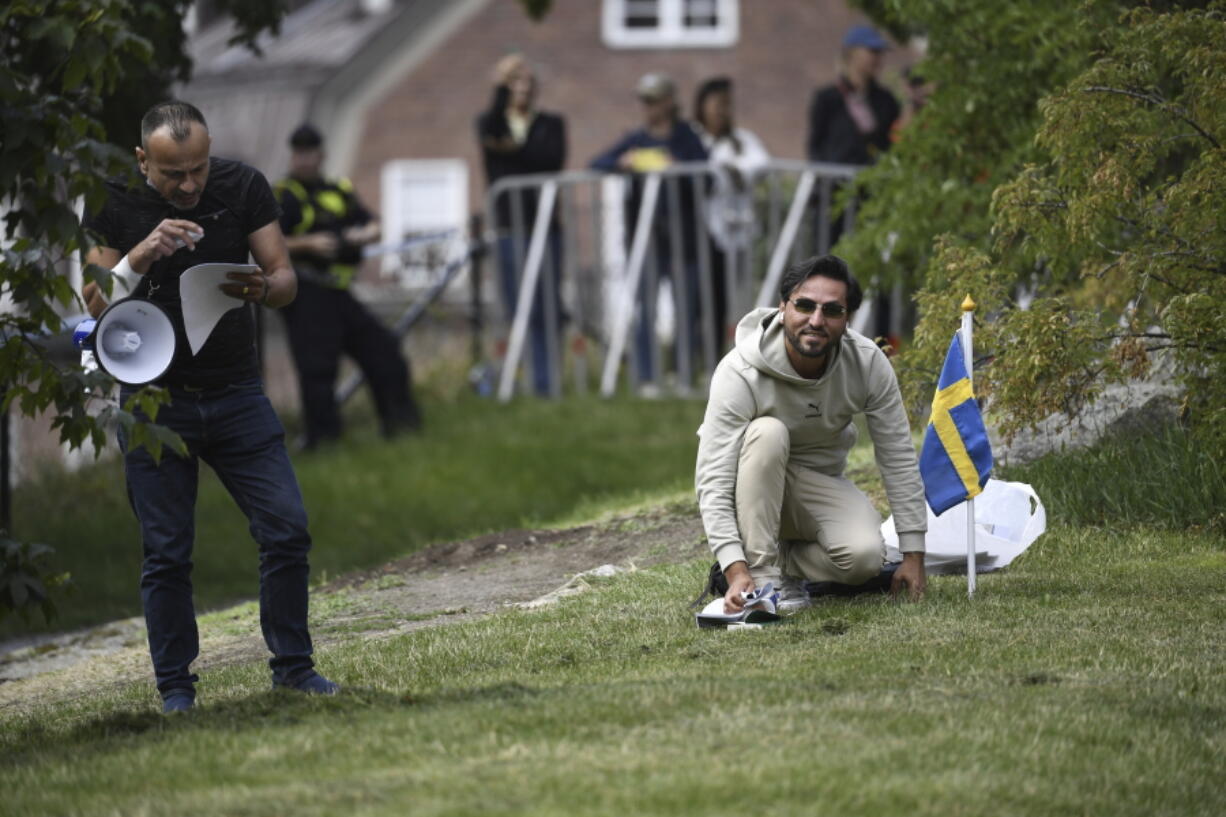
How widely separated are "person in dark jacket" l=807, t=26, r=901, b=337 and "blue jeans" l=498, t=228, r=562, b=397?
7.58 feet

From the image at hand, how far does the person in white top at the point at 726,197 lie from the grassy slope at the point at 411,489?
1023mm

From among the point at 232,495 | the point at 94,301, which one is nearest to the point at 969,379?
the point at 232,495

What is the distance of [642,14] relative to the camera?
114 feet

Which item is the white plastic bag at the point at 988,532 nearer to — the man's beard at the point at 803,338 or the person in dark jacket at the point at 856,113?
the man's beard at the point at 803,338

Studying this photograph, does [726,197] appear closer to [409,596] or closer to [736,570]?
[409,596]

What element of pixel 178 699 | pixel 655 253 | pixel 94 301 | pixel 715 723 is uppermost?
pixel 94 301

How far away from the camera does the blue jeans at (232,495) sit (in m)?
6.86

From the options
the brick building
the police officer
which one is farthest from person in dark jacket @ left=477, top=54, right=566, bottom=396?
the brick building

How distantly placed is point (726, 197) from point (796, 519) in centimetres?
830

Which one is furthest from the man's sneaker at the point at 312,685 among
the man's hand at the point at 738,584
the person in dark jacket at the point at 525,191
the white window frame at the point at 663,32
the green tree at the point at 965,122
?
the white window frame at the point at 663,32

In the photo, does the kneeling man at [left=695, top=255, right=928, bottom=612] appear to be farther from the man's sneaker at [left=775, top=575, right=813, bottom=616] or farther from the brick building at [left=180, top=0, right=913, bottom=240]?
the brick building at [left=180, top=0, right=913, bottom=240]

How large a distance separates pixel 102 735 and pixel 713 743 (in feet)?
6.72

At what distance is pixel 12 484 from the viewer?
16.7 m

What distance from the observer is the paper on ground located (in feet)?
21.8
